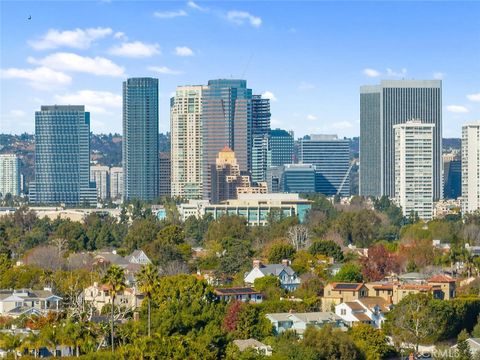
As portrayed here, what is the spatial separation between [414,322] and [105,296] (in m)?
15.6

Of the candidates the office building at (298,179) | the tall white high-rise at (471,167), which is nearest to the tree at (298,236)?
the tall white high-rise at (471,167)

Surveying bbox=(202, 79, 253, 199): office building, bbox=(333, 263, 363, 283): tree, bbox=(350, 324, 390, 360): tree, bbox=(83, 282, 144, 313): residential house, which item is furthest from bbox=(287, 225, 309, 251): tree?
bbox=(202, 79, 253, 199): office building

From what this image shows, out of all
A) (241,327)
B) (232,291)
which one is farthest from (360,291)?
(241,327)

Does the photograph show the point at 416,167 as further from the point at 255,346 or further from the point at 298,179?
the point at 255,346

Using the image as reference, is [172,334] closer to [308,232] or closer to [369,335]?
[369,335]

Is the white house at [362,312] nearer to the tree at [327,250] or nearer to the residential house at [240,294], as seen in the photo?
the residential house at [240,294]

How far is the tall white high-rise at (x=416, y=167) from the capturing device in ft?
552

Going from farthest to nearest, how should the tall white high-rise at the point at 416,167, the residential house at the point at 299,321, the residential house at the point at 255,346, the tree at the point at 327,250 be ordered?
the tall white high-rise at the point at 416,167
the tree at the point at 327,250
the residential house at the point at 299,321
the residential house at the point at 255,346

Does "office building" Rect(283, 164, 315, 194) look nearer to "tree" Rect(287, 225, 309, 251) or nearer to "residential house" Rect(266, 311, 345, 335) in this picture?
"tree" Rect(287, 225, 309, 251)

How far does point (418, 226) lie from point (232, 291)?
55242 millimetres

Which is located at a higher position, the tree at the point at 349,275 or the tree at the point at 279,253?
the tree at the point at 279,253

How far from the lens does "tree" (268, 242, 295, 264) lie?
278ft

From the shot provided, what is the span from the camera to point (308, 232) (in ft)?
357

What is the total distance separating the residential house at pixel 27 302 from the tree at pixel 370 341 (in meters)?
13.8
